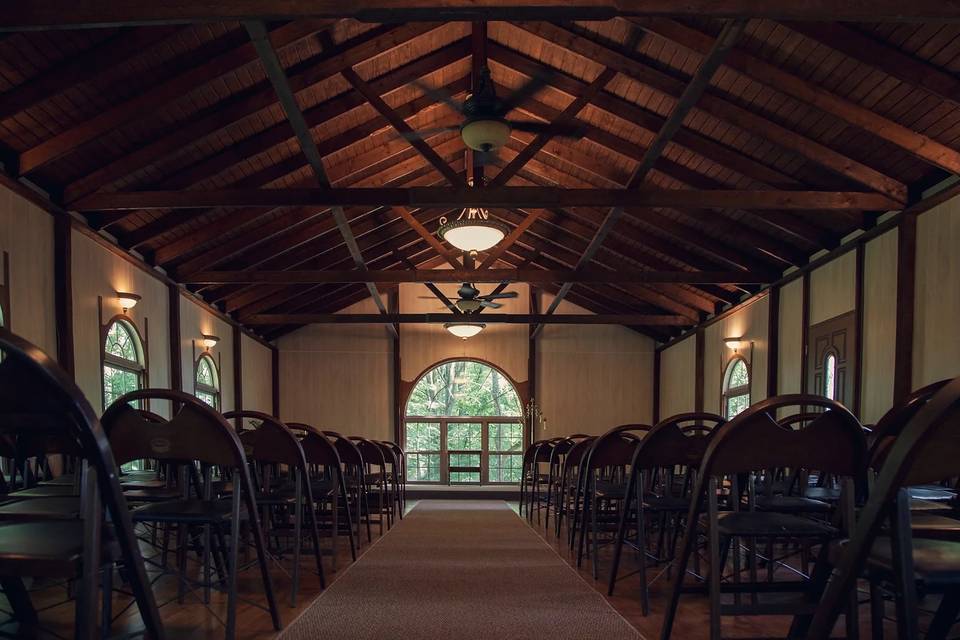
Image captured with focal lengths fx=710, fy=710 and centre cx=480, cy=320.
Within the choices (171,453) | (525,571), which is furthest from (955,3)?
Answer: (171,453)

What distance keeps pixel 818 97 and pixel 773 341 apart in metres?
4.65

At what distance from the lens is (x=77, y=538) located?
4.49 ft

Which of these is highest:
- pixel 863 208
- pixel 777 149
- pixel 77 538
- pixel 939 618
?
pixel 777 149

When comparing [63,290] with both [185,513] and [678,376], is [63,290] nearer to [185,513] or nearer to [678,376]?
[185,513]

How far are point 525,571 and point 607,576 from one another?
1.57ft

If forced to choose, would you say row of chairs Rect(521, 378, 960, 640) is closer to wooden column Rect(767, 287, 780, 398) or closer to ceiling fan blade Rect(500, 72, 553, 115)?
ceiling fan blade Rect(500, 72, 553, 115)

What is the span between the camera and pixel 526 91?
5102 mm

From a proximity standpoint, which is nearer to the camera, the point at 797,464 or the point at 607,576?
the point at 797,464

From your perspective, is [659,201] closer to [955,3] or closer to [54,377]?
[955,3]

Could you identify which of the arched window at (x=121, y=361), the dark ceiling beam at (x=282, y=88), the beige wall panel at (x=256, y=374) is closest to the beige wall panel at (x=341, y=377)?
the beige wall panel at (x=256, y=374)

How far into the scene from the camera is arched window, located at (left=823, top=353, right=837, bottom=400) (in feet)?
26.1

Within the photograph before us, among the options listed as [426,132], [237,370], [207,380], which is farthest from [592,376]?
[426,132]

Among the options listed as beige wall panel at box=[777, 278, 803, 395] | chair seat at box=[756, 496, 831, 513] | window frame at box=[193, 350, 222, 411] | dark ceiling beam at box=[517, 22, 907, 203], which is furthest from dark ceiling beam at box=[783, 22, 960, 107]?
window frame at box=[193, 350, 222, 411]

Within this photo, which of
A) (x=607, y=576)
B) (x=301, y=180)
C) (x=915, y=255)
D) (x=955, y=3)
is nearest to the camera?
(x=955, y=3)
